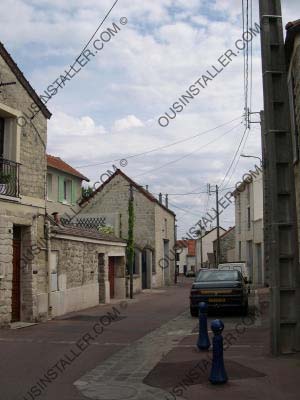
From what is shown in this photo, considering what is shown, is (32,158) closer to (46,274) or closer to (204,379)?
(46,274)

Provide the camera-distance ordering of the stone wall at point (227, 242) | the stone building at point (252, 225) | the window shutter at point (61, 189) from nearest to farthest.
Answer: the window shutter at point (61, 189)
the stone building at point (252, 225)
the stone wall at point (227, 242)

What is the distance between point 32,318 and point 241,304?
641 centimetres

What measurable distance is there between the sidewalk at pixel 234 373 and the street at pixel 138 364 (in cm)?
1

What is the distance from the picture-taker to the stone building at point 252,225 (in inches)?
1510

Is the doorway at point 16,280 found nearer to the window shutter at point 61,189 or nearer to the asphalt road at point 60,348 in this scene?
the asphalt road at point 60,348

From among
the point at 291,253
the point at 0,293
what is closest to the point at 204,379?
the point at 291,253

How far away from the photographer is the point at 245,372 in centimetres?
843

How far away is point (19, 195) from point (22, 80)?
3358mm

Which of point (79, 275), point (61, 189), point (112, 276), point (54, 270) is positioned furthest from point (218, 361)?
point (61, 189)

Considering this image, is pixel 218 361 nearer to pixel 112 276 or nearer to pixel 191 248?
pixel 112 276

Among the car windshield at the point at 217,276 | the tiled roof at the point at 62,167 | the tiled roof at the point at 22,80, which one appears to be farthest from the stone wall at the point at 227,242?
the tiled roof at the point at 22,80

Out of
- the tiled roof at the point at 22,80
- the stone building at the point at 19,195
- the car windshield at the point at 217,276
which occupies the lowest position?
the car windshield at the point at 217,276

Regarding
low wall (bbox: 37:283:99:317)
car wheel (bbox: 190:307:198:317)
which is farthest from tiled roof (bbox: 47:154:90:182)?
car wheel (bbox: 190:307:198:317)

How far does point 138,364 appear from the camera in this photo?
955cm
